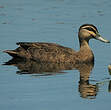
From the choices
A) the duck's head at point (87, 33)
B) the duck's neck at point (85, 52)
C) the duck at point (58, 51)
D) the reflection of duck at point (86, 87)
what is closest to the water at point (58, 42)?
the reflection of duck at point (86, 87)

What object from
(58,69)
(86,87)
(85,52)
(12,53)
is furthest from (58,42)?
(86,87)

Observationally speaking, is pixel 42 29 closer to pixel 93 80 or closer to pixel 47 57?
pixel 47 57

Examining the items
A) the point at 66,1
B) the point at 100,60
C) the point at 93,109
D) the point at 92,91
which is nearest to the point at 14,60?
the point at 100,60

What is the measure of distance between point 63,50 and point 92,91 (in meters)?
4.15

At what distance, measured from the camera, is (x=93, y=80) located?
15.7m

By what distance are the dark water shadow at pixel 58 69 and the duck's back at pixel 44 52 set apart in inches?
9.4

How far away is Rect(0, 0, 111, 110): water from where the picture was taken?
13593 millimetres

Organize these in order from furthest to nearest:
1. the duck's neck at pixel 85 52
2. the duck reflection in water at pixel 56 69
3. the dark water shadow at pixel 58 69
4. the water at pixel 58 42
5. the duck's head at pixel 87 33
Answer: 1. the duck's head at pixel 87 33
2. the duck's neck at pixel 85 52
3. the duck reflection in water at pixel 56 69
4. the dark water shadow at pixel 58 69
5. the water at pixel 58 42

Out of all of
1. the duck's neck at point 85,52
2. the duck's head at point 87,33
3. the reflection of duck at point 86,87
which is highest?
the duck's head at point 87,33

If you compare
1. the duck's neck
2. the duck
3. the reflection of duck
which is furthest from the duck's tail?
the reflection of duck

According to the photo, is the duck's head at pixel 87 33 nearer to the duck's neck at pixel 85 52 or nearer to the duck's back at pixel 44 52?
the duck's neck at pixel 85 52

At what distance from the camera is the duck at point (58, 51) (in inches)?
731

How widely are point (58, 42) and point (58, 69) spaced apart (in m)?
2.74

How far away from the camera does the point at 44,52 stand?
18812 mm
